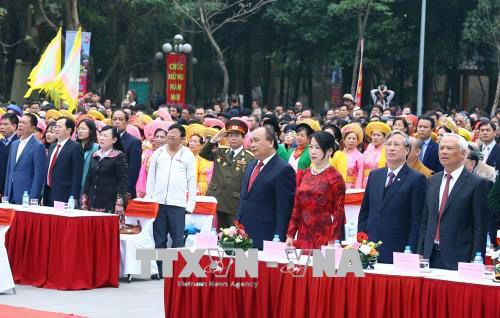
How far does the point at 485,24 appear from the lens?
38.3 metres

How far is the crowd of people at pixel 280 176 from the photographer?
8.54m

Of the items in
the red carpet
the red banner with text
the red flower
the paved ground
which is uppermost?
the red banner with text

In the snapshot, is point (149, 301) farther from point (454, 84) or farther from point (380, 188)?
point (454, 84)

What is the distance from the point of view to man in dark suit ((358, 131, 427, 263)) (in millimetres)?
8906

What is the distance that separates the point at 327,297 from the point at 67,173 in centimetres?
529

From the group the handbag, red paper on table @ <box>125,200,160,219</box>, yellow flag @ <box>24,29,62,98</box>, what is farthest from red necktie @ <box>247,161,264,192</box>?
yellow flag @ <box>24,29,62,98</box>

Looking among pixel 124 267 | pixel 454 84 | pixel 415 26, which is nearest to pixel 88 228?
pixel 124 267

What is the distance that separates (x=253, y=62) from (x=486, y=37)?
44.7 feet

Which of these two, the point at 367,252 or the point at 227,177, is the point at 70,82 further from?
the point at 367,252

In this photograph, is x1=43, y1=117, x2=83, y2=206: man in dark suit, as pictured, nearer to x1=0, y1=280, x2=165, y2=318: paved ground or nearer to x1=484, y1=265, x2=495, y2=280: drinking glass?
x1=0, y1=280, x2=165, y2=318: paved ground

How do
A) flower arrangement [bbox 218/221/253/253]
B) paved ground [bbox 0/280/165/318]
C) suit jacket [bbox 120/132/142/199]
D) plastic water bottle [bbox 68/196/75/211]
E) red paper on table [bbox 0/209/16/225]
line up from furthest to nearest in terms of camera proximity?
suit jacket [bbox 120/132/142/199]
plastic water bottle [bbox 68/196/75/211]
red paper on table [bbox 0/209/16/225]
paved ground [bbox 0/280/165/318]
flower arrangement [bbox 218/221/253/253]

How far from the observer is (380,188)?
29.7 feet

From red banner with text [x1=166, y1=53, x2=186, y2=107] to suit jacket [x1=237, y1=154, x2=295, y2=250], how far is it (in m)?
20.6

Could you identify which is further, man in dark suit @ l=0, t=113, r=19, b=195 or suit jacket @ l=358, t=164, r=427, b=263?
man in dark suit @ l=0, t=113, r=19, b=195
